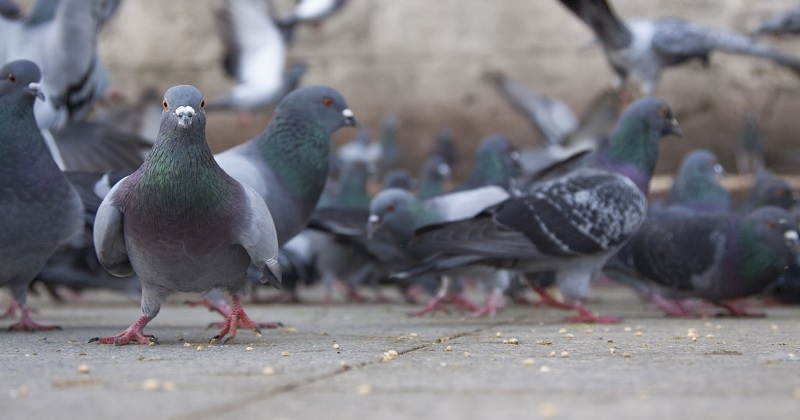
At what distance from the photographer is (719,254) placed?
6914 millimetres

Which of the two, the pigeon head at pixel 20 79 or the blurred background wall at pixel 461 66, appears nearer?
the pigeon head at pixel 20 79

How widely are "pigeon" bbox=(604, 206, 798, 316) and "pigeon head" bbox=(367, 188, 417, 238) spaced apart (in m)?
1.57

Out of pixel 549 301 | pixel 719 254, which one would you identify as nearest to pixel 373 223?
pixel 549 301

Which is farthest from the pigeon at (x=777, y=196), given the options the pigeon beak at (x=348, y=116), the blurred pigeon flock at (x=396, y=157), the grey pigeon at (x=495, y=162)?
the pigeon beak at (x=348, y=116)

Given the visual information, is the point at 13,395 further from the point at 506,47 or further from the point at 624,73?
the point at 506,47

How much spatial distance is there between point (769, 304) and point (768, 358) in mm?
5207

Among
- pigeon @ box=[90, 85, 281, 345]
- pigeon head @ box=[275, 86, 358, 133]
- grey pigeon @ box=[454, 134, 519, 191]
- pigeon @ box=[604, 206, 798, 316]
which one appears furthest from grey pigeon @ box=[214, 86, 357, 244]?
grey pigeon @ box=[454, 134, 519, 191]

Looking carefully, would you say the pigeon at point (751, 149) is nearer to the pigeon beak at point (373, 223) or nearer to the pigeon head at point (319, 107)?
the pigeon beak at point (373, 223)

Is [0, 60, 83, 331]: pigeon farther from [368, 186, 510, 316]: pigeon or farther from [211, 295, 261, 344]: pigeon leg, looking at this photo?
[368, 186, 510, 316]: pigeon

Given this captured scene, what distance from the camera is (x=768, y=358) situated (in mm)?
3949

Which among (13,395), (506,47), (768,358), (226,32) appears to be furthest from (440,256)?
(506,47)

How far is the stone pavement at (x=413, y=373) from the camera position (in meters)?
2.82

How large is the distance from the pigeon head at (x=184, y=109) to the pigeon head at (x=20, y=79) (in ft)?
4.52

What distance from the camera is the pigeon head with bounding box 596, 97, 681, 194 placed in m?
7.09
